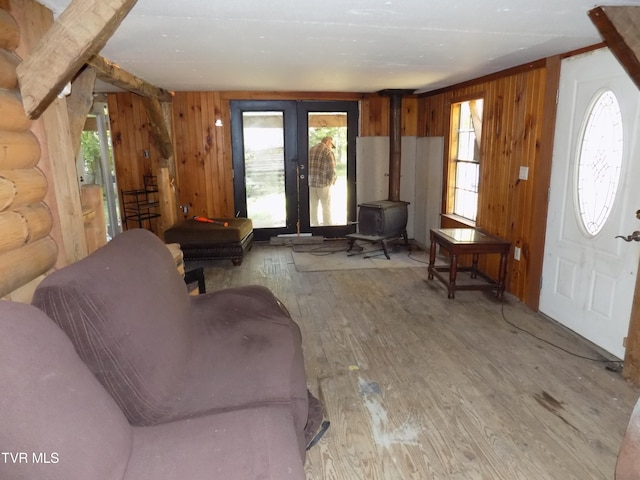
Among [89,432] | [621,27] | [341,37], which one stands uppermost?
[341,37]

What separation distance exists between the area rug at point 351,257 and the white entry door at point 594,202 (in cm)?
181

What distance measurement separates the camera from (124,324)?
1531 mm

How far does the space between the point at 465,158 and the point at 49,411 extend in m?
4.76

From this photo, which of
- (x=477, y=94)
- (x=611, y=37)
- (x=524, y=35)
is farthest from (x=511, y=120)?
(x=611, y=37)

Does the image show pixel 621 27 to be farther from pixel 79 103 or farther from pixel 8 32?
→ pixel 79 103

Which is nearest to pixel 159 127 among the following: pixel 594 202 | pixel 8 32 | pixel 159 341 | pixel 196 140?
pixel 196 140

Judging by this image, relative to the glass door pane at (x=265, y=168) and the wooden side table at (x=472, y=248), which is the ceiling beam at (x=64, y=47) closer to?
the wooden side table at (x=472, y=248)

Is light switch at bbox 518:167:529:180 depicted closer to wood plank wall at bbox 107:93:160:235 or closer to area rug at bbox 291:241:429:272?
area rug at bbox 291:241:429:272

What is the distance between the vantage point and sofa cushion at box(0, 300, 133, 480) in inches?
38.9

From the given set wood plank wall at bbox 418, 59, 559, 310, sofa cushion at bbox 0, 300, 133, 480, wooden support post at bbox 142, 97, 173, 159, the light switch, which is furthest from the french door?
sofa cushion at bbox 0, 300, 133, 480

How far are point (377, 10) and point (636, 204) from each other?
1942 mm

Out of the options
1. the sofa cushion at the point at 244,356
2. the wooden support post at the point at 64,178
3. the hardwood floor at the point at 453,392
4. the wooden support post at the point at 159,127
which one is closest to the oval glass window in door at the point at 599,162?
the hardwood floor at the point at 453,392

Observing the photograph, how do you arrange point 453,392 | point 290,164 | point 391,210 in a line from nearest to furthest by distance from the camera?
point 453,392
point 391,210
point 290,164

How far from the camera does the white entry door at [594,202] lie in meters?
2.69
